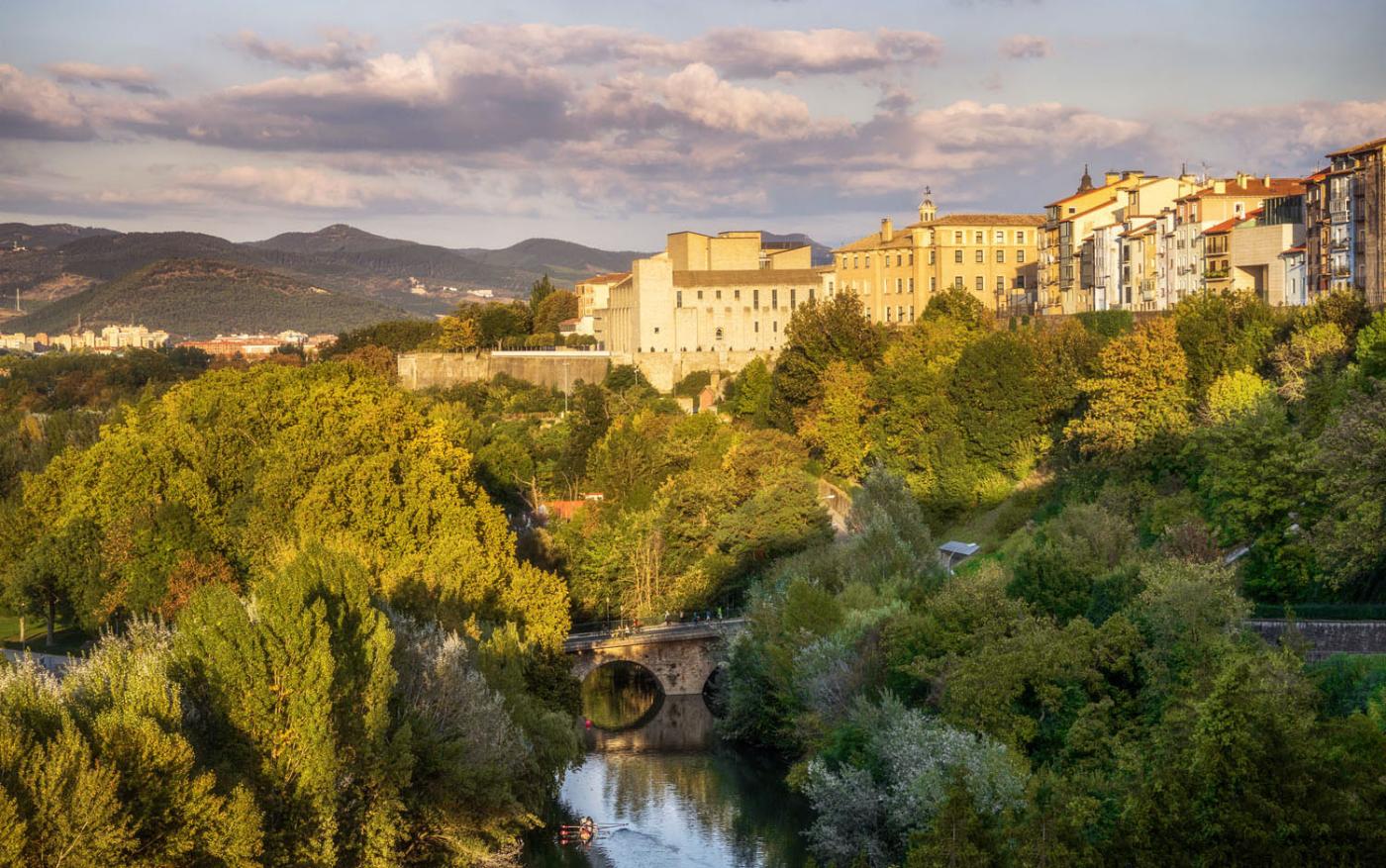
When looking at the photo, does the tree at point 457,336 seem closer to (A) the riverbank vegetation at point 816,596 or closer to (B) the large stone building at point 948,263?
(B) the large stone building at point 948,263

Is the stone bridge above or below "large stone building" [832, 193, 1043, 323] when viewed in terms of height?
below

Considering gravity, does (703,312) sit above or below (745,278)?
below

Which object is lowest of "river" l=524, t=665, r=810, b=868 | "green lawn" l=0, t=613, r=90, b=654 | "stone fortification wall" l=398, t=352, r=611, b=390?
"river" l=524, t=665, r=810, b=868

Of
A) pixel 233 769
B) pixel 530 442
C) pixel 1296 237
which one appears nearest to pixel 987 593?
pixel 233 769

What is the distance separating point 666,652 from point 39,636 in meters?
19.7

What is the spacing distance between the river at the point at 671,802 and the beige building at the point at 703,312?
46438 millimetres

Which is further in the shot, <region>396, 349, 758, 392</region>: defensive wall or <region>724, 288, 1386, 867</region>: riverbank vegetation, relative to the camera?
<region>396, 349, 758, 392</region>: defensive wall

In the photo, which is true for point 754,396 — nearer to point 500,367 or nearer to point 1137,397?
point 500,367

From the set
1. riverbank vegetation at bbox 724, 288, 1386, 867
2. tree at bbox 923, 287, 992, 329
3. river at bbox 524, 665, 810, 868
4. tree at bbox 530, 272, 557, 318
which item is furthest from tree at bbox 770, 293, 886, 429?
tree at bbox 530, 272, 557, 318

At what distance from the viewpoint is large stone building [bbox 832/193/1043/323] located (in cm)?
9025

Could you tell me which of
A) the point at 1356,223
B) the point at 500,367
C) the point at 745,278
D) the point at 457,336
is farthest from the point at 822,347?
the point at 457,336

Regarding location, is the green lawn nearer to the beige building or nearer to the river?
the river

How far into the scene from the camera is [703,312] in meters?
96.0

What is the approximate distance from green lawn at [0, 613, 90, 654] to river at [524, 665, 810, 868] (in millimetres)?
15446
